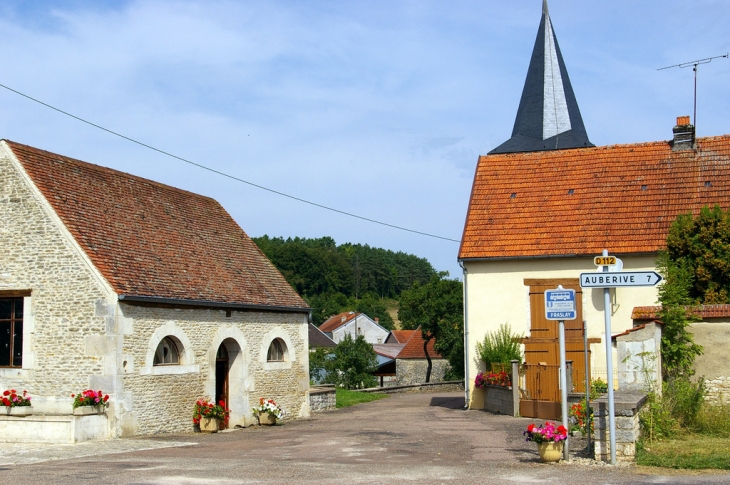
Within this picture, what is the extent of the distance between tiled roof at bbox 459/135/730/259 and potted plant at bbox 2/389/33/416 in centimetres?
1131

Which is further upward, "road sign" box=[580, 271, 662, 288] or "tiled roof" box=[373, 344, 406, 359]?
"road sign" box=[580, 271, 662, 288]

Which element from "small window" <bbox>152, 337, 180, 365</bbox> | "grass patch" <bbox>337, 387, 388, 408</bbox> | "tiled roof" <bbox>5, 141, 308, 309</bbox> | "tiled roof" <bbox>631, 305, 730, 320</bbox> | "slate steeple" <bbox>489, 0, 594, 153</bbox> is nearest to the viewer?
"tiled roof" <bbox>631, 305, 730, 320</bbox>

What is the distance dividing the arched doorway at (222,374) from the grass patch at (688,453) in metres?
11.4

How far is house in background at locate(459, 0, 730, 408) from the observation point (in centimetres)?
2044

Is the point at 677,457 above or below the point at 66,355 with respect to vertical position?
below

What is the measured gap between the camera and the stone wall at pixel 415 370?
57.4 meters

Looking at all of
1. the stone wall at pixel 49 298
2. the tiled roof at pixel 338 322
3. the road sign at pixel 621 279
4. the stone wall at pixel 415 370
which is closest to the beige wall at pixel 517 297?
the stone wall at pixel 49 298

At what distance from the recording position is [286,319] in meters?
22.3

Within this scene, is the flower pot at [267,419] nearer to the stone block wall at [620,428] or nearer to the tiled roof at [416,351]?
the stone block wall at [620,428]

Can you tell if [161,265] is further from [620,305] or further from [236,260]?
[620,305]

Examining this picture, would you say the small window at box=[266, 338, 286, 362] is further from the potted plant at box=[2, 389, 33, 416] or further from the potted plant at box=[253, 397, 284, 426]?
the potted plant at box=[2, 389, 33, 416]

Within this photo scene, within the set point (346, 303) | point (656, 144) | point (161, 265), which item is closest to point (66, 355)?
point (161, 265)

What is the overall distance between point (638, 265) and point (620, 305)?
1197 millimetres

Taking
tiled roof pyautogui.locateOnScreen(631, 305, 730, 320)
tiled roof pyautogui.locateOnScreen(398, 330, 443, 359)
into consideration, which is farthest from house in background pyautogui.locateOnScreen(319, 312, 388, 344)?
tiled roof pyautogui.locateOnScreen(631, 305, 730, 320)
